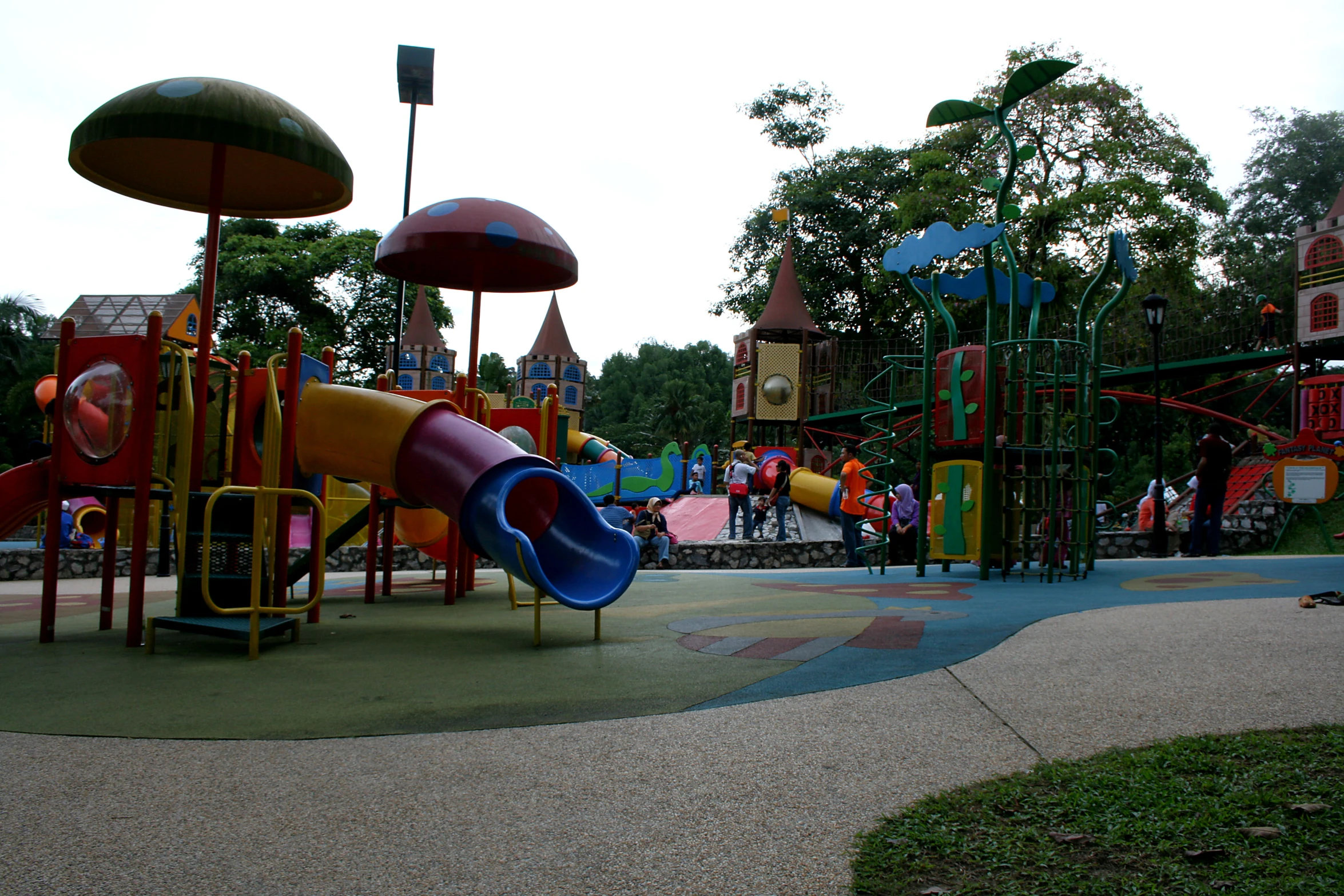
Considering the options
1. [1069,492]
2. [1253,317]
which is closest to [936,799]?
[1069,492]

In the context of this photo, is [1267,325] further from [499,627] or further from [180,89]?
[180,89]

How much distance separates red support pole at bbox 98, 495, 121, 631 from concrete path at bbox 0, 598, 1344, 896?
331 cm

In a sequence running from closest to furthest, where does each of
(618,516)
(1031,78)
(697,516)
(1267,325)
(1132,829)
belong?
1. (1132,829)
2. (1031,78)
3. (618,516)
4. (1267,325)
5. (697,516)

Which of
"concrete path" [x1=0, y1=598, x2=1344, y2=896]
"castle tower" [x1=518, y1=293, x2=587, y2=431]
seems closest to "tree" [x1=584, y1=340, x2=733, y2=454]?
"castle tower" [x1=518, y1=293, x2=587, y2=431]

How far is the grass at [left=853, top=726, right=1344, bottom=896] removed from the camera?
2484mm

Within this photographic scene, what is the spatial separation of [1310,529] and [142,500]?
17827 mm

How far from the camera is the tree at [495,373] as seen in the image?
66.0 m

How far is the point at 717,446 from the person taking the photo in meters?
67.0

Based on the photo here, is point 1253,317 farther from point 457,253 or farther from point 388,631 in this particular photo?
point 388,631

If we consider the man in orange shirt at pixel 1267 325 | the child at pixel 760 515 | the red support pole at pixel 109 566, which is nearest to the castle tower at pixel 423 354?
the child at pixel 760 515

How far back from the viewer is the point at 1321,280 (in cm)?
2055

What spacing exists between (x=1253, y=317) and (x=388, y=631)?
77.0ft

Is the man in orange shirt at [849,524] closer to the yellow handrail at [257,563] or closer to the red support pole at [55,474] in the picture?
the yellow handrail at [257,563]

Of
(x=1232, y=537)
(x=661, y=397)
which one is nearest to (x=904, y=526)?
(x=1232, y=537)
